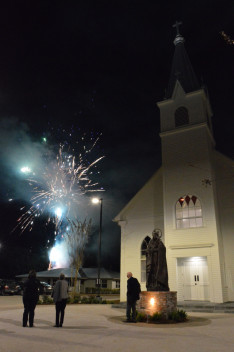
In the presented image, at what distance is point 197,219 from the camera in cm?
1820

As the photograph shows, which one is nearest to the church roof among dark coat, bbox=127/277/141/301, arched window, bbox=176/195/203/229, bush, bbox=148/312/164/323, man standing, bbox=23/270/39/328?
arched window, bbox=176/195/203/229

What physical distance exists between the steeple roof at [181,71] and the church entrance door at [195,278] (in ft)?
37.4

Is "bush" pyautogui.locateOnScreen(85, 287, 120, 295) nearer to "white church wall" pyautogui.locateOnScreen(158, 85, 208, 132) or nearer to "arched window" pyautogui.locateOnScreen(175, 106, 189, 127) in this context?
"white church wall" pyautogui.locateOnScreen(158, 85, 208, 132)

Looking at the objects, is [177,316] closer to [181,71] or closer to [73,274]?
[181,71]

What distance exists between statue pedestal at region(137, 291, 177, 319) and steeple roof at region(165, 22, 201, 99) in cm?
1481

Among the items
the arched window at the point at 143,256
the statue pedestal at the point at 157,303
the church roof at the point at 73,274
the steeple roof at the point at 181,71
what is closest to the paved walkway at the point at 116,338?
the statue pedestal at the point at 157,303

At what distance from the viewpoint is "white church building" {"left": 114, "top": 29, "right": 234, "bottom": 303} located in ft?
56.6

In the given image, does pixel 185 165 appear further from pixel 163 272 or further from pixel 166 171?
pixel 163 272

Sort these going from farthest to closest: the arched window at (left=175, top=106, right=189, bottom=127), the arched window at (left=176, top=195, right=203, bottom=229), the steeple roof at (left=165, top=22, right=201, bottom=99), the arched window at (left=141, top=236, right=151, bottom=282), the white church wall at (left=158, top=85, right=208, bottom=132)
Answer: the steeple roof at (left=165, top=22, right=201, bottom=99), the arched window at (left=175, top=106, right=189, bottom=127), the white church wall at (left=158, top=85, right=208, bottom=132), the arched window at (left=141, top=236, right=151, bottom=282), the arched window at (left=176, top=195, right=203, bottom=229)

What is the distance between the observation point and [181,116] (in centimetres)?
2081

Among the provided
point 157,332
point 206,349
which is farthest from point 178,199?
point 206,349

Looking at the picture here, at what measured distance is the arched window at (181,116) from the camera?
20547 mm

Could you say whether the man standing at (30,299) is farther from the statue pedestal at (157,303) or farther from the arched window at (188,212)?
the arched window at (188,212)

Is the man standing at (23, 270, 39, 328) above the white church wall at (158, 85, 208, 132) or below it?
below
